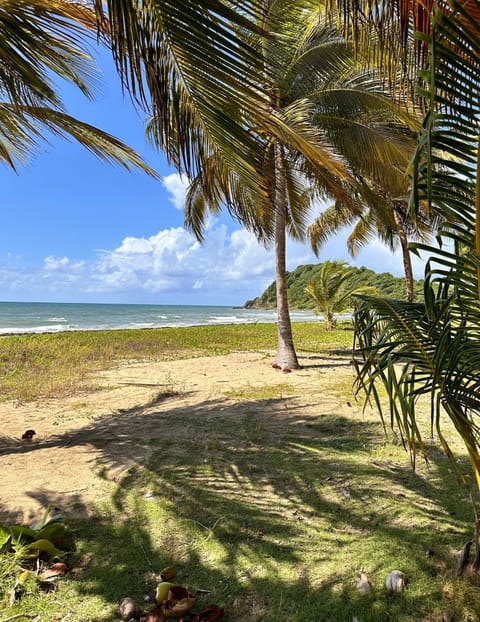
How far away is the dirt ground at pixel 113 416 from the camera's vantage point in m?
2.58

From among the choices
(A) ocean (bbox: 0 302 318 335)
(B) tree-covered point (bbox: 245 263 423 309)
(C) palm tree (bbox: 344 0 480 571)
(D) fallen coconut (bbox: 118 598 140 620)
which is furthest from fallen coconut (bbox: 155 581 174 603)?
(B) tree-covered point (bbox: 245 263 423 309)

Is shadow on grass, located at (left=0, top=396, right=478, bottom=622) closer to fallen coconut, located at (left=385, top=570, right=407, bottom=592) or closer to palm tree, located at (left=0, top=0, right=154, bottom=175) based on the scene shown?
fallen coconut, located at (left=385, top=570, right=407, bottom=592)

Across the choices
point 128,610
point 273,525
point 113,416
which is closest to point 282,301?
point 113,416

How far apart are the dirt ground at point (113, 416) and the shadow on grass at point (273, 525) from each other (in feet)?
0.25

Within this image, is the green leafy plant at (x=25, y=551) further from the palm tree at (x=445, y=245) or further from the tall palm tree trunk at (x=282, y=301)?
the tall palm tree trunk at (x=282, y=301)

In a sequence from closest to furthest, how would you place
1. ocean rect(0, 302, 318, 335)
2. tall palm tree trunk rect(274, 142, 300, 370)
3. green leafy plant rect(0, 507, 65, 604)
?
green leafy plant rect(0, 507, 65, 604) < tall palm tree trunk rect(274, 142, 300, 370) < ocean rect(0, 302, 318, 335)

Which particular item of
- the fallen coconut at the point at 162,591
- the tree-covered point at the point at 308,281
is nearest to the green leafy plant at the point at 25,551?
the fallen coconut at the point at 162,591

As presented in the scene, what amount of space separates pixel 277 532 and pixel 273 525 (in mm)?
70

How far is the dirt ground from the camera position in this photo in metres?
2.58

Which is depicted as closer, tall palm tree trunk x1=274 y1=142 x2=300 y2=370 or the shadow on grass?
the shadow on grass

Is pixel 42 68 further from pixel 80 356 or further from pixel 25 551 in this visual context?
pixel 80 356

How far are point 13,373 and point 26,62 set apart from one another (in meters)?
5.96

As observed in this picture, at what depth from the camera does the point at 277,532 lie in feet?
6.61

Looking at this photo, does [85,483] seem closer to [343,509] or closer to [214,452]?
[214,452]
